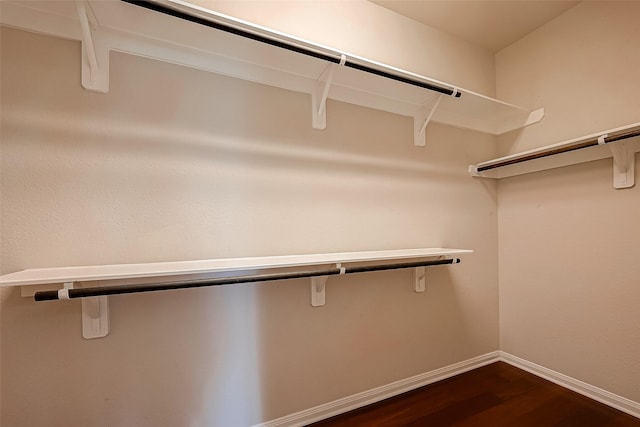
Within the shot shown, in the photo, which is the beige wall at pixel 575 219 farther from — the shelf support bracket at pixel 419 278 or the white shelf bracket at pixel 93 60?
the white shelf bracket at pixel 93 60

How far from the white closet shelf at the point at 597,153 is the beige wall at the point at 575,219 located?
6cm

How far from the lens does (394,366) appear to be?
5.66 ft

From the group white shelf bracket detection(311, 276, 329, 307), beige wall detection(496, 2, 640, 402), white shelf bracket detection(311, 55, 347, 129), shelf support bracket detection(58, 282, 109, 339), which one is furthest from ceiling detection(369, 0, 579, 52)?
shelf support bracket detection(58, 282, 109, 339)

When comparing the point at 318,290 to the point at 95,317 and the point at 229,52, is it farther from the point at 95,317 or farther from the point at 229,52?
the point at 229,52

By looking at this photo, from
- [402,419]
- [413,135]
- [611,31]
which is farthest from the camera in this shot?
[413,135]

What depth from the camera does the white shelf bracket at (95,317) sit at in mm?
1082

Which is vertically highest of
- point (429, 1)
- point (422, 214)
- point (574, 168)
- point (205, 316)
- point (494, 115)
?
point (429, 1)

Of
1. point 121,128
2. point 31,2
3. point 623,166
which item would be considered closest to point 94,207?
point 121,128

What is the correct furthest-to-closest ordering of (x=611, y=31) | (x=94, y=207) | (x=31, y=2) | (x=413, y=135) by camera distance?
(x=413, y=135)
(x=611, y=31)
(x=94, y=207)
(x=31, y=2)

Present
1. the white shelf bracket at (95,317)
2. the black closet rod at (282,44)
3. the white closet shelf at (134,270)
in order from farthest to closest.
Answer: the white shelf bracket at (95,317) < the black closet rod at (282,44) < the white closet shelf at (134,270)

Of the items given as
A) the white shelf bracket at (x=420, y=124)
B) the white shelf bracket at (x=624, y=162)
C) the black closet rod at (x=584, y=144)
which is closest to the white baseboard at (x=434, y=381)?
the white shelf bracket at (x=624, y=162)

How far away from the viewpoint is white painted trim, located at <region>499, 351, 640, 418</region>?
4.96 feet

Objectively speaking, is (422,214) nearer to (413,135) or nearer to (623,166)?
(413,135)

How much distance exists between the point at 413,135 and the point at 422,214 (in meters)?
0.54
